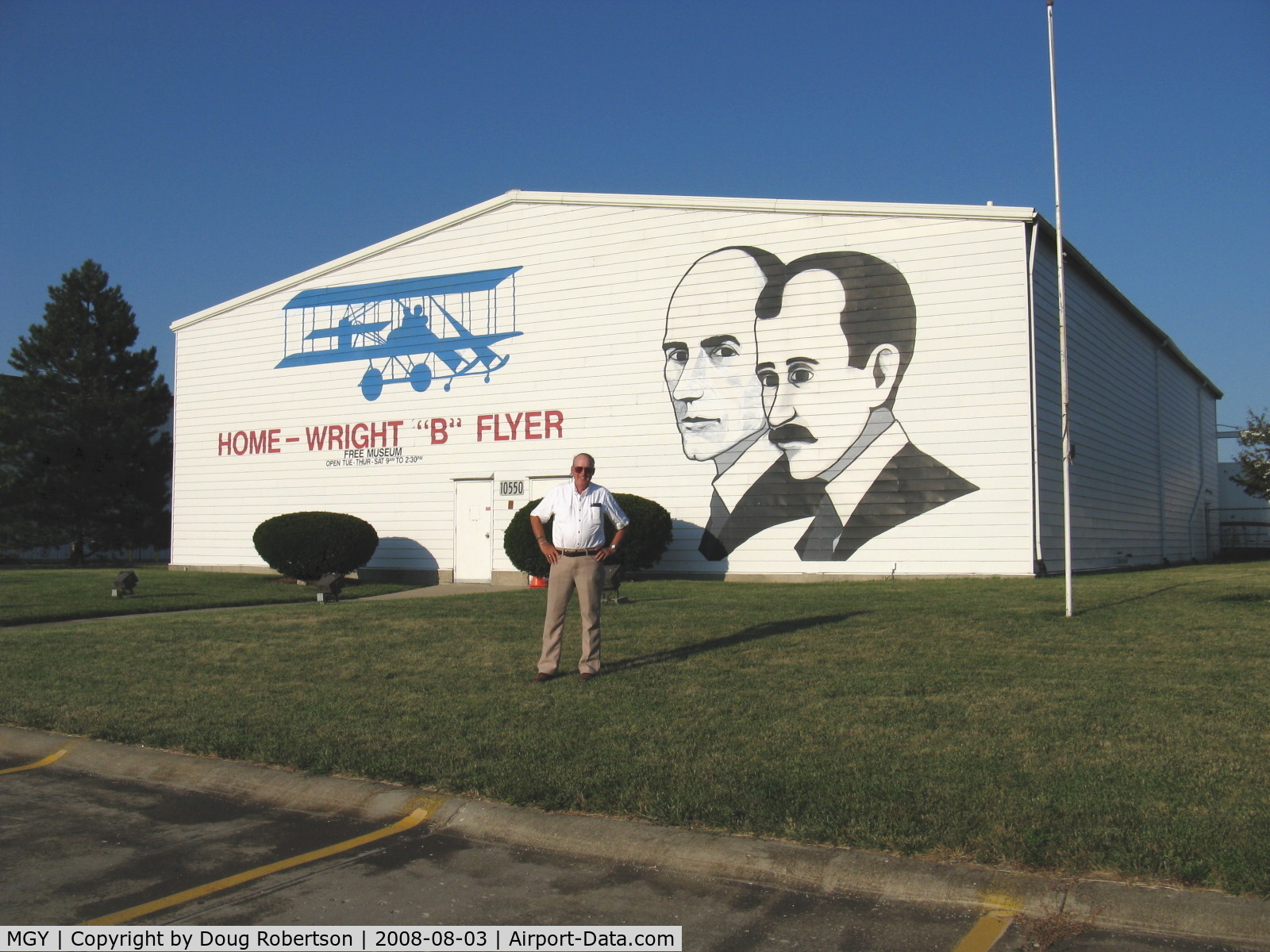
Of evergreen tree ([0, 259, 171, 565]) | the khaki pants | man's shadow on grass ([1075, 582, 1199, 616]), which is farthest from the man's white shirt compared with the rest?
evergreen tree ([0, 259, 171, 565])

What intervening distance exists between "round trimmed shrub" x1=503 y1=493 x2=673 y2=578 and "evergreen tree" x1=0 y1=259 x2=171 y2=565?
103 feet

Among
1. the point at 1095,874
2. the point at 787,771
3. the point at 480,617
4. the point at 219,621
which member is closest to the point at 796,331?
the point at 480,617

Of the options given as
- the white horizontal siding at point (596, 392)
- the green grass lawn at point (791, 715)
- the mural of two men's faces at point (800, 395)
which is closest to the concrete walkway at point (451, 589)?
the white horizontal siding at point (596, 392)

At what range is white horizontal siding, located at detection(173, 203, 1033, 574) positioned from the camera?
64.7 feet

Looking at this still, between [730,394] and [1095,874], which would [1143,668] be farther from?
[730,394]

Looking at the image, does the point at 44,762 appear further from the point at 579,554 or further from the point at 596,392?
the point at 596,392

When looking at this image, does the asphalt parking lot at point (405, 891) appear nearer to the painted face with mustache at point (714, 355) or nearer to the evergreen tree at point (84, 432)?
the painted face with mustache at point (714, 355)

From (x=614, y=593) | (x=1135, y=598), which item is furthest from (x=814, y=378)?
(x=1135, y=598)

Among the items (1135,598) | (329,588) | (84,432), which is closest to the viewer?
(1135,598)

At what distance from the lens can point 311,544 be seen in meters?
22.9

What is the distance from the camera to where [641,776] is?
5871 millimetres

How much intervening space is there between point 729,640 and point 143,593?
13.7 m

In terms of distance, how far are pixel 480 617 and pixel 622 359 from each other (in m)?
10.3

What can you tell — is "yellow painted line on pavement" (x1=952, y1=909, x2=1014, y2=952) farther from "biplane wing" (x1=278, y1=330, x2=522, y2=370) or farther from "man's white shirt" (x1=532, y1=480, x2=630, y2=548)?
"biplane wing" (x1=278, y1=330, x2=522, y2=370)
